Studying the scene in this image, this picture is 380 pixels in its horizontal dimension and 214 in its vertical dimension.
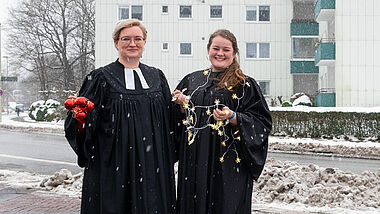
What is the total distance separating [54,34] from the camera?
46469 mm

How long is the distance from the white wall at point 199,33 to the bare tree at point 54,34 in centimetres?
1479

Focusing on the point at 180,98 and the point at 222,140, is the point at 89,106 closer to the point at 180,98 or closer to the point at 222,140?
the point at 180,98

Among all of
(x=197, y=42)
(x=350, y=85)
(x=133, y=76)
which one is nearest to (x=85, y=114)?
(x=133, y=76)

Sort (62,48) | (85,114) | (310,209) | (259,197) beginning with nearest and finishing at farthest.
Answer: (85,114) → (310,209) → (259,197) → (62,48)

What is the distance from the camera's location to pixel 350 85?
25.0m

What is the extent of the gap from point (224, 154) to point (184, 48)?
1139 inches

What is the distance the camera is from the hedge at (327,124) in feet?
59.4

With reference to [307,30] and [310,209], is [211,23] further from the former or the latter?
[310,209]

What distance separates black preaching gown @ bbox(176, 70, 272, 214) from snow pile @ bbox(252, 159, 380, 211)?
276cm

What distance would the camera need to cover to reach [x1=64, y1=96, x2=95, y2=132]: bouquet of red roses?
12.2 ft

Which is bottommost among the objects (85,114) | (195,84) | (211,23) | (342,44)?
(85,114)

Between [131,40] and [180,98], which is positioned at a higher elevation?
[131,40]

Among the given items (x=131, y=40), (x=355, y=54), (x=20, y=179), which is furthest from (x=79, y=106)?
(x=355, y=54)

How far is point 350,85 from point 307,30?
898cm
